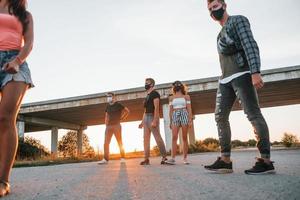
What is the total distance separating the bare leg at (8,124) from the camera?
255cm

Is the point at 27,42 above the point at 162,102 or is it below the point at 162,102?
below

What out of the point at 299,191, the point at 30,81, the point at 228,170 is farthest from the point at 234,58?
the point at 30,81

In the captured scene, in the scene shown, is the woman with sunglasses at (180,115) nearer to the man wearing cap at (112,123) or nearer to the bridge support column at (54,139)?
the man wearing cap at (112,123)

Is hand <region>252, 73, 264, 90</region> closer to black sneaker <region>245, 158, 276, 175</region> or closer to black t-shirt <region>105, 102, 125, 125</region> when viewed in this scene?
black sneaker <region>245, 158, 276, 175</region>

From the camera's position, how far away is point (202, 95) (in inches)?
757

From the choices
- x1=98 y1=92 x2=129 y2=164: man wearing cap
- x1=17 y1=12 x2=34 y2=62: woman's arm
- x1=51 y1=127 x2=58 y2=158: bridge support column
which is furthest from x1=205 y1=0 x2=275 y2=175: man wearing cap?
x1=51 y1=127 x2=58 y2=158: bridge support column

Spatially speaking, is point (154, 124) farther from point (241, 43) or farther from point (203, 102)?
point (203, 102)

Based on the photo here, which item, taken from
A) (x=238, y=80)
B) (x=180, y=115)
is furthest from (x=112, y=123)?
(x=238, y=80)

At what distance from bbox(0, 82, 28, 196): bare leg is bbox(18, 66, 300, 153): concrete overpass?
14.3 m

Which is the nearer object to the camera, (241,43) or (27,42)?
(27,42)

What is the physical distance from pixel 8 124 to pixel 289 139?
63.8 feet

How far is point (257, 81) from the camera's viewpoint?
3281 millimetres

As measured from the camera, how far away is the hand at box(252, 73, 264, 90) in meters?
3.26

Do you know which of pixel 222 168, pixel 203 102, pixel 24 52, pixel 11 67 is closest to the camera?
pixel 11 67
